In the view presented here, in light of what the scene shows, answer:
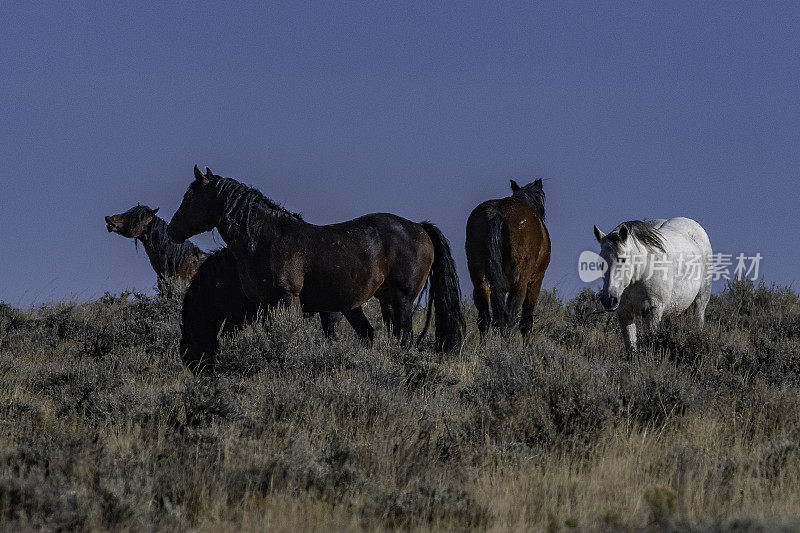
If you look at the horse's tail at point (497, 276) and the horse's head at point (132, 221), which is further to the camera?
the horse's head at point (132, 221)

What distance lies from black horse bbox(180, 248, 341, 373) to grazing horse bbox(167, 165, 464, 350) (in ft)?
1.42

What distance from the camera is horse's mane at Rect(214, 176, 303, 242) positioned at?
406 inches

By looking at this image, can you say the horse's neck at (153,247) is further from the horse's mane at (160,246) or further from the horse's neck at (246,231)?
the horse's neck at (246,231)

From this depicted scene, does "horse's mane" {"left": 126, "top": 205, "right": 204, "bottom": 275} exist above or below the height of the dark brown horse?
above

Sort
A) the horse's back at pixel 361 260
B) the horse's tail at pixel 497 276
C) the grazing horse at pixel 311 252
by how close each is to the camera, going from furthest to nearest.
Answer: the horse's tail at pixel 497 276 → the horse's back at pixel 361 260 → the grazing horse at pixel 311 252

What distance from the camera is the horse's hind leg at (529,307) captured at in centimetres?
1202

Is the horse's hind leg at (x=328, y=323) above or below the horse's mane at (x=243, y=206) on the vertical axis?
below

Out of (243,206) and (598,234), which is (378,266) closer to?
(243,206)

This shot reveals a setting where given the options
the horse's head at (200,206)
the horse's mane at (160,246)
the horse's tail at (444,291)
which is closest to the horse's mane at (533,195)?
the horse's tail at (444,291)

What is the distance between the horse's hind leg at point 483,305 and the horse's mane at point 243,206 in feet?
8.68

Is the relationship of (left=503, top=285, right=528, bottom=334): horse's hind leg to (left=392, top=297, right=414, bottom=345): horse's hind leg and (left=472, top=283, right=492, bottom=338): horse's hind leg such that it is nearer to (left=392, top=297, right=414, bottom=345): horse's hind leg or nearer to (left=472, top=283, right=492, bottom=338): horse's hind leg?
(left=472, top=283, right=492, bottom=338): horse's hind leg

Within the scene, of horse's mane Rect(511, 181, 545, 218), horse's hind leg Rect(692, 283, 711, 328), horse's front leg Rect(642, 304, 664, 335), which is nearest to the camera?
horse's front leg Rect(642, 304, 664, 335)

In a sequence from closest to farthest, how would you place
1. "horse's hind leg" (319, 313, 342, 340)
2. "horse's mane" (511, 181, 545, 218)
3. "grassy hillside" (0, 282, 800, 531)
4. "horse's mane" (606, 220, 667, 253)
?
"grassy hillside" (0, 282, 800, 531)
"horse's mane" (606, 220, 667, 253)
"horse's hind leg" (319, 313, 342, 340)
"horse's mane" (511, 181, 545, 218)

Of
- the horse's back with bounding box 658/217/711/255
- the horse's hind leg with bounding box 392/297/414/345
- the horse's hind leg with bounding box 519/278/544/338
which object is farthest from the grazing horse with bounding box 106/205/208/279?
the horse's back with bounding box 658/217/711/255
